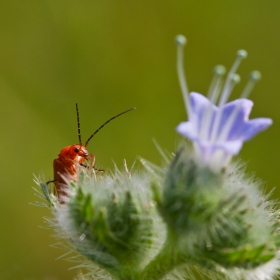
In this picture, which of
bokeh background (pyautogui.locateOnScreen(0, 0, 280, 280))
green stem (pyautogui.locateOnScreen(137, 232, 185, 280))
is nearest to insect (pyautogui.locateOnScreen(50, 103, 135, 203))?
green stem (pyautogui.locateOnScreen(137, 232, 185, 280))

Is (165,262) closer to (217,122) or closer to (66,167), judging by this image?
(217,122)

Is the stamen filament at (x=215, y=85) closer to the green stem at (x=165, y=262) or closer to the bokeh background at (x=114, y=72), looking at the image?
the green stem at (x=165, y=262)

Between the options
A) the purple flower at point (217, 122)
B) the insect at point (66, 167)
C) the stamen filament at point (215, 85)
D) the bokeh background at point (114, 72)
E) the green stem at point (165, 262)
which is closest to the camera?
the purple flower at point (217, 122)

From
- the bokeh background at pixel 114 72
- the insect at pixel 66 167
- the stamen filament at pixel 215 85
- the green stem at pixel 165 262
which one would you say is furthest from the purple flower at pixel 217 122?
the bokeh background at pixel 114 72

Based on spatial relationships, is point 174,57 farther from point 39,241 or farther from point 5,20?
point 39,241

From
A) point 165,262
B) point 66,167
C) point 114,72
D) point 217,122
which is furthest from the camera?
point 114,72

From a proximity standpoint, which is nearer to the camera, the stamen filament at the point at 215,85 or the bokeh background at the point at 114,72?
the stamen filament at the point at 215,85

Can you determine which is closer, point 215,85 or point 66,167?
point 215,85

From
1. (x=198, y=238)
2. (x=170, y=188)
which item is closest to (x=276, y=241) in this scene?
(x=198, y=238)

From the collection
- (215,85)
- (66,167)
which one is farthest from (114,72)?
(215,85)
